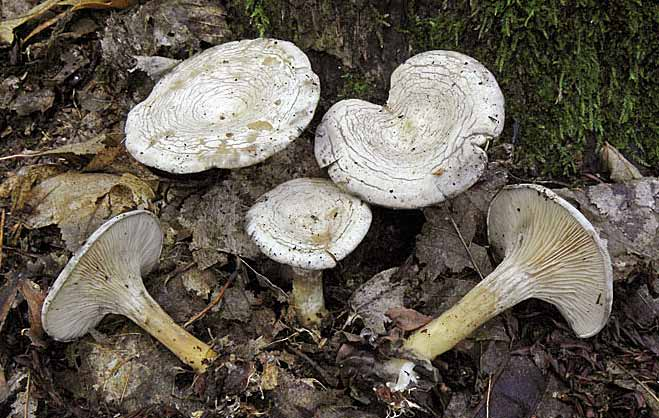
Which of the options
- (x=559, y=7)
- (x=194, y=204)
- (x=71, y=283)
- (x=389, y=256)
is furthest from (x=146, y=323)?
(x=559, y=7)

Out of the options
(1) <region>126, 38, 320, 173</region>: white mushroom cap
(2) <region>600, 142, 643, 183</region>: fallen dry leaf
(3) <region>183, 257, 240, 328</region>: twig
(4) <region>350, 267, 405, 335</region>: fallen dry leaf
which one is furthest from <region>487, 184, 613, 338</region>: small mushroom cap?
(3) <region>183, 257, 240, 328</region>: twig

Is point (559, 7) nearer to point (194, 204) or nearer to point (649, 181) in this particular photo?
point (649, 181)

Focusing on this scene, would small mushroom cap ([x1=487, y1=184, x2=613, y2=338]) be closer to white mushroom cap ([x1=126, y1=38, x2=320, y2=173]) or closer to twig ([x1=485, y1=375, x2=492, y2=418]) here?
twig ([x1=485, y1=375, x2=492, y2=418])

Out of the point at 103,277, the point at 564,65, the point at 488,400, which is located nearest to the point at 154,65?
the point at 103,277

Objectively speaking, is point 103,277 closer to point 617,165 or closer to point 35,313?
point 35,313

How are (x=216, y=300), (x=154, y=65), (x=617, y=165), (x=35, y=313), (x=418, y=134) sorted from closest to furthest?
(x=35, y=313) → (x=418, y=134) → (x=216, y=300) → (x=617, y=165) → (x=154, y=65)

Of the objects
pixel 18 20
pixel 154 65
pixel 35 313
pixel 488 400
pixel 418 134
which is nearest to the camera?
pixel 488 400

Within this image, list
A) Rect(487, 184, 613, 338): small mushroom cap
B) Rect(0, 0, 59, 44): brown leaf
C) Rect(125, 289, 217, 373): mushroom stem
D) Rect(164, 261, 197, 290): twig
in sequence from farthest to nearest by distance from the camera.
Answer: Rect(0, 0, 59, 44): brown leaf
Rect(164, 261, 197, 290): twig
Rect(125, 289, 217, 373): mushroom stem
Rect(487, 184, 613, 338): small mushroom cap
